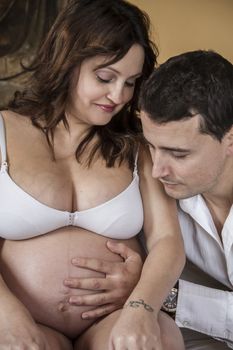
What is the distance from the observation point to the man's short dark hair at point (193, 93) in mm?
1221

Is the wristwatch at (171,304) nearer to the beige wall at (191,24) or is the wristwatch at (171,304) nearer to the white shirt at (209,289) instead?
the white shirt at (209,289)

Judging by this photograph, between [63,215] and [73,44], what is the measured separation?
43 centimetres

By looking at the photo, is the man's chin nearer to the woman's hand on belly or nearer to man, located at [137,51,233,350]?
man, located at [137,51,233,350]

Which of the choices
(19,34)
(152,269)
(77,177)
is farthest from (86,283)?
(19,34)

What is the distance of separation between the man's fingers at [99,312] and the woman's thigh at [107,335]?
0.01 m

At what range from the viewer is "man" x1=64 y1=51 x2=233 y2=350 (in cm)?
122

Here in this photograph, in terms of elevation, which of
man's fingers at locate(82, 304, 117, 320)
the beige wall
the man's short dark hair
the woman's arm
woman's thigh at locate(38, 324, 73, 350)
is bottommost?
woman's thigh at locate(38, 324, 73, 350)

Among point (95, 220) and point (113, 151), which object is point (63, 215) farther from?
point (113, 151)

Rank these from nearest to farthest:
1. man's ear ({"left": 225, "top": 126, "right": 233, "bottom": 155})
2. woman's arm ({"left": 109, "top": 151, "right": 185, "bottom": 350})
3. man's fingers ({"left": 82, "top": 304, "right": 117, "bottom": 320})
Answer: woman's arm ({"left": 109, "top": 151, "right": 185, "bottom": 350}), man's fingers ({"left": 82, "top": 304, "right": 117, "bottom": 320}), man's ear ({"left": 225, "top": 126, "right": 233, "bottom": 155})

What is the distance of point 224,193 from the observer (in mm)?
1430

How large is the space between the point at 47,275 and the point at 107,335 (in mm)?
198

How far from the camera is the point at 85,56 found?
1.31 m

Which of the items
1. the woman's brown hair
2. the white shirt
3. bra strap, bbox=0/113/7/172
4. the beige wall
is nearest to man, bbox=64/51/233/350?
the white shirt

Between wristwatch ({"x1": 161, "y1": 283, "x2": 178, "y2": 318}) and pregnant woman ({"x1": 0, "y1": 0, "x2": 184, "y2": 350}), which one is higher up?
pregnant woman ({"x1": 0, "y1": 0, "x2": 184, "y2": 350})
